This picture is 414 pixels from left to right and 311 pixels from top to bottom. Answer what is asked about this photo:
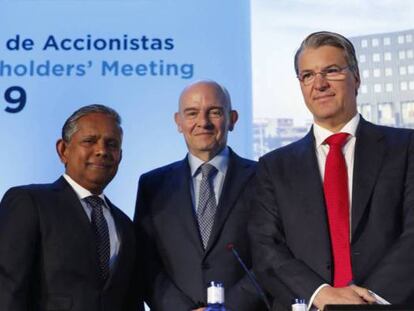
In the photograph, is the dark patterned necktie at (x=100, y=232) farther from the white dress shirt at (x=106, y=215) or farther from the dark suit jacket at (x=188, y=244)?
the dark suit jacket at (x=188, y=244)

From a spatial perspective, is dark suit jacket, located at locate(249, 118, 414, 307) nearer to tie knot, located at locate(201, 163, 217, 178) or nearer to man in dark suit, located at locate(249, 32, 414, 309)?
man in dark suit, located at locate(249, 32, 414, 309)

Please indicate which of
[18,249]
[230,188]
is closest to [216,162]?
[230,188]

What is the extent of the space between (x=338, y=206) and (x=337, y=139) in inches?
11.3

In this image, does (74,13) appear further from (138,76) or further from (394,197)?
(394,197)

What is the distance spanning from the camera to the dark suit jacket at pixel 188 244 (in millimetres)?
2959

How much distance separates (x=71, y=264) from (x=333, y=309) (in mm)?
1443

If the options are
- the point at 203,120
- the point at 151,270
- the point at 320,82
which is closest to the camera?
the point at 320,82

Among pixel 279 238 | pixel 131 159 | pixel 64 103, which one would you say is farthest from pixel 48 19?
pixel 279 238

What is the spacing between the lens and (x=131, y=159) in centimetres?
433

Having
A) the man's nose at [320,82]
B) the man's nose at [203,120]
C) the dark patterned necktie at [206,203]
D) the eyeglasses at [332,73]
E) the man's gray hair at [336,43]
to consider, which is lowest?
the dark patterned necktie at [206,203]

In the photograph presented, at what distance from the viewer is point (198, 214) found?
314cm

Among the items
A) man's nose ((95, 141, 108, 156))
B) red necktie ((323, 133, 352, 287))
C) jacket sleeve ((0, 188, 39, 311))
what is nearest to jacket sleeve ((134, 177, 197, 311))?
man's nose ((95, 141, 108, 156))

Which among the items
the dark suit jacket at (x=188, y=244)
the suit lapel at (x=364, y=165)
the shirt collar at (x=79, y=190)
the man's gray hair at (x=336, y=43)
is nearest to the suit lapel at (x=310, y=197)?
the suit lapel at (x=364, y=165)

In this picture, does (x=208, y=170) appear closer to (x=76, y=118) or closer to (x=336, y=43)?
(x=76, y=118)
